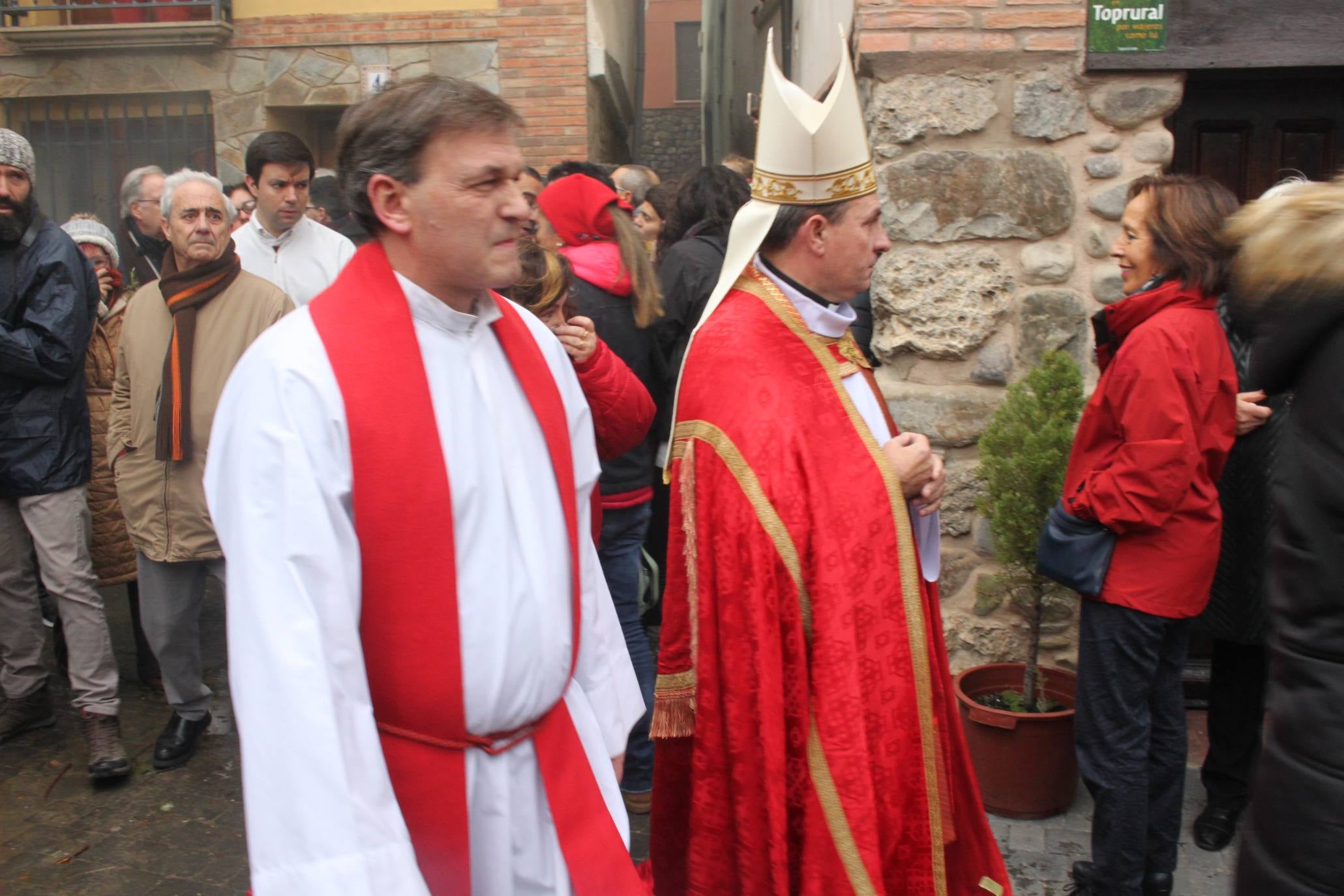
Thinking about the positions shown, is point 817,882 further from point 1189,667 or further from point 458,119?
point 1189,667

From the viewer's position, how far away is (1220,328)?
315 centimetres

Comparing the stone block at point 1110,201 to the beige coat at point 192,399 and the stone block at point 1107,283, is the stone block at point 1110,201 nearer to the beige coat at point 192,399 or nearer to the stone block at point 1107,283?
the stone block at point 1107,283

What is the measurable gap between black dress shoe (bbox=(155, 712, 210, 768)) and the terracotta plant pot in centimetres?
268

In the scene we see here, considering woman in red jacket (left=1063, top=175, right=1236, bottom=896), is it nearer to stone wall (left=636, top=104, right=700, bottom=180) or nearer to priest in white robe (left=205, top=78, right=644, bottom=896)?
priest in white robe (left=205, top=78, right=644, bottom=896)

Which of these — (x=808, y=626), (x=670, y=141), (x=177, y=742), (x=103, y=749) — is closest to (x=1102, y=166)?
(x=808, y=626)

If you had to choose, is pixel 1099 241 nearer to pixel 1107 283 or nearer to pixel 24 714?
pixel 1107 283

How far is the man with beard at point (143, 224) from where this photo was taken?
6.44 metres

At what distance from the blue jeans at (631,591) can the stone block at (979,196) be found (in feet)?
4.71

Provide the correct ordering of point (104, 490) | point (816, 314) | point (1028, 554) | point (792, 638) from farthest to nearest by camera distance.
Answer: point (104, 490) < point (1028, 554) < point (816, 314) < point (792, 638)

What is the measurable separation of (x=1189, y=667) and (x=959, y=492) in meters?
1.15

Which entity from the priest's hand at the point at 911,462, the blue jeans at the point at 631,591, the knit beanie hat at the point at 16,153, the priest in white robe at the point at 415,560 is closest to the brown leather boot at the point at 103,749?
the blue jeans at the point at 631,591

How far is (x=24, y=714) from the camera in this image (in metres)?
4.58

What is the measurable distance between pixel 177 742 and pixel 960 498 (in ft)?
9.53

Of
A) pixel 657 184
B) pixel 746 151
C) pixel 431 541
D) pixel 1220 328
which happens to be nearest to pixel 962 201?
pixel 1220 328
